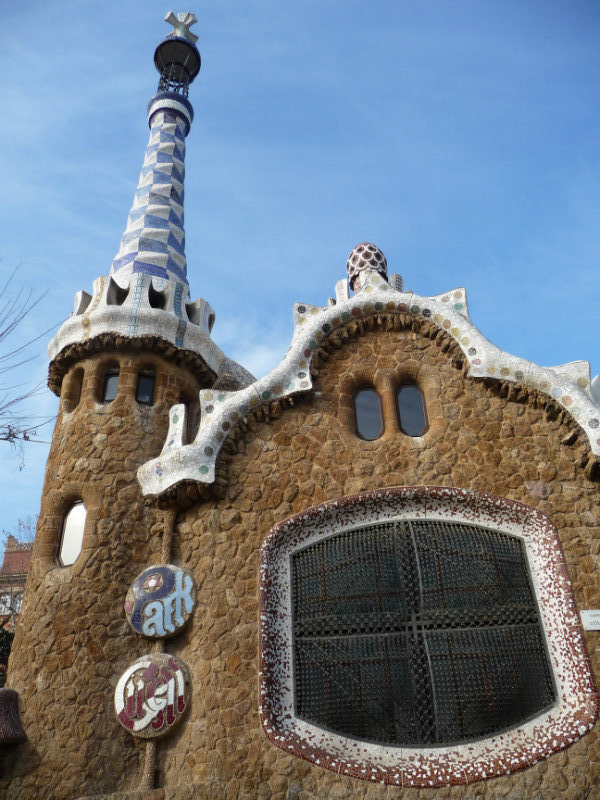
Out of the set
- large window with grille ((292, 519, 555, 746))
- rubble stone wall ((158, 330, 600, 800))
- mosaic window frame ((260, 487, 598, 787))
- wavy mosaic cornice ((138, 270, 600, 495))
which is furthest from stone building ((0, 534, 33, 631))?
large window with grille ((292, 519, 555, 746))

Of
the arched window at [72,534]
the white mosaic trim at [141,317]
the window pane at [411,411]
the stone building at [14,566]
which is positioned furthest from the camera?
the stone building at [14,566]

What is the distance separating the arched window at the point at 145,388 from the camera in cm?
709

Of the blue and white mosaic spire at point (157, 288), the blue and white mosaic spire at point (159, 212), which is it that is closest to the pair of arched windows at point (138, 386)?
the blue and white mosaic spire at point (157, 288)

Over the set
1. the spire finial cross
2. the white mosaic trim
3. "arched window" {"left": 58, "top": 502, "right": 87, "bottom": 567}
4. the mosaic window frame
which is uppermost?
the spire finial cross

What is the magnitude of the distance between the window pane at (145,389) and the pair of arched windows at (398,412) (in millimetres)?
2190

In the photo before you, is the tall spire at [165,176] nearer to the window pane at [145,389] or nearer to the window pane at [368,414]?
the window pane at [145,389]

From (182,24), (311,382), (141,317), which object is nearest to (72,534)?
(141,317)

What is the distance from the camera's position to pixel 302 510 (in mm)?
6020

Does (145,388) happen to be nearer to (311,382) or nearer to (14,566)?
(311,382)

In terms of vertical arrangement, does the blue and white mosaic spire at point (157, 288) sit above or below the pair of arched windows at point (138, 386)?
above

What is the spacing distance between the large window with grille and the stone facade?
0.39 m

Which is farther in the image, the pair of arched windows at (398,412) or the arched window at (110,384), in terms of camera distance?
the arched window at (110,384)

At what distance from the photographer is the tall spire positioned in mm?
8484

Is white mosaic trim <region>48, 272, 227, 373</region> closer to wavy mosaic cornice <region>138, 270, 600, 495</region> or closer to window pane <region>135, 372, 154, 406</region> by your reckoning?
window pane <region>135, 372, 154, 406</region>
